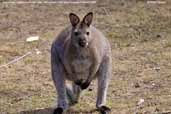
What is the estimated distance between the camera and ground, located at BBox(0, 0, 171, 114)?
6.65m

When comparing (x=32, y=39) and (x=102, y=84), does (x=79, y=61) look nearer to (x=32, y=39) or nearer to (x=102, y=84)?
(x=102, y=84)

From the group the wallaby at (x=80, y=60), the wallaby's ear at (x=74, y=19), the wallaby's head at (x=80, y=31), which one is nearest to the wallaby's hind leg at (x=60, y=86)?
the wallaby at (x=80, y=60)

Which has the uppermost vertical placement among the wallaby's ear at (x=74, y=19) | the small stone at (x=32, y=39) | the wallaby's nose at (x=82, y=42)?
the wallaby's ear at (x=74, y=19)

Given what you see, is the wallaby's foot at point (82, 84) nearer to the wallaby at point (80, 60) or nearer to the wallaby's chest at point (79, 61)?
the wallaby at point (80, 60)

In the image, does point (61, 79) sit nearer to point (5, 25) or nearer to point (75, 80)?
point (75, 80)

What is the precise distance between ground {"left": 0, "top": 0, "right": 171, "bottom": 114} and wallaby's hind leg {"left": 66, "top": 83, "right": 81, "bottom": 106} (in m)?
0.07

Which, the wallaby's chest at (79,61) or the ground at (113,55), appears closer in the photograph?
the wallaby's chest at (79,61)

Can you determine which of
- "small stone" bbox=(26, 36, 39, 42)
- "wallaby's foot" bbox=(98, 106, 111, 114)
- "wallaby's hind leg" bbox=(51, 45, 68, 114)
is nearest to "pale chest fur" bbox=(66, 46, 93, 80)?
"wallaby's hind leg" bbox=(51, 45, 68, 114)

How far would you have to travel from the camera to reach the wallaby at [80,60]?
6.11m

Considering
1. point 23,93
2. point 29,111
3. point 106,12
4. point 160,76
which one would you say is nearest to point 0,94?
point 23,93

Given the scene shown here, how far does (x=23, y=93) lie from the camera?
7.11 meters

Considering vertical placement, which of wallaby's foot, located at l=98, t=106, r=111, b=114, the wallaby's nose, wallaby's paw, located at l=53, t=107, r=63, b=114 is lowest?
wallaby's foot, located at l=98, t=106, r=111, b=114

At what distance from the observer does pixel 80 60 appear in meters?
6.12

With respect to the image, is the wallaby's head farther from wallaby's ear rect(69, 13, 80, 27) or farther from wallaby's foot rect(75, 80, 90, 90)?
wallaby's foot rect(75, 80, 90, 90)
